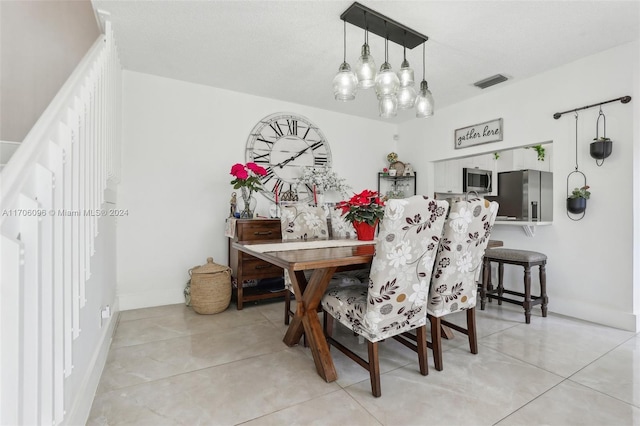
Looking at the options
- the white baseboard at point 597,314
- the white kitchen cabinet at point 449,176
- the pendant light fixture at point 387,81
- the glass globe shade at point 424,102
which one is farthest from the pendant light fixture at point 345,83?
the white kitchen cabinet at point 449,176

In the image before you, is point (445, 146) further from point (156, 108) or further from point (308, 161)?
point (156, 108)

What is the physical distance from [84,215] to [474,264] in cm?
211

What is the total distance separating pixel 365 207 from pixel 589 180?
7.19 feet

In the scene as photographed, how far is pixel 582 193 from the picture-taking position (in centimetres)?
273

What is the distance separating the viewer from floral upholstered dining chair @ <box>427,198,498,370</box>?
68.6 inches

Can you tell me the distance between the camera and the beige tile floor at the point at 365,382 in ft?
4.71

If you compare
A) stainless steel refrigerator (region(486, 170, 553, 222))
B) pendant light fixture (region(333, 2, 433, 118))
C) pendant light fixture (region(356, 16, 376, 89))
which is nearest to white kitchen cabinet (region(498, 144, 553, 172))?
stainless steel refrigerator (region(486, 170, 553, 222))

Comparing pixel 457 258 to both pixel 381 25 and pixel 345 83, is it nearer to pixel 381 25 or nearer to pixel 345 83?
pixel 345 83

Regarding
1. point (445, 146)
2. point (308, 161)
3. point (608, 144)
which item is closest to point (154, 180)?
point (308, 161)

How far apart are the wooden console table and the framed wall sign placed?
8.21ft

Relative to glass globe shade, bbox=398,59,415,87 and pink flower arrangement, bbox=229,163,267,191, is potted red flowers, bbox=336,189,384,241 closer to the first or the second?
glass globe shade, bbox=398,59,415,87

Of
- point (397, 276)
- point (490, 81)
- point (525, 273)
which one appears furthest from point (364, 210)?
point (490, 81)

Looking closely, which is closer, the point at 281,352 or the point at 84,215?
the point at 84,215

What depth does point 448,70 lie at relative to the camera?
3.01 metres
